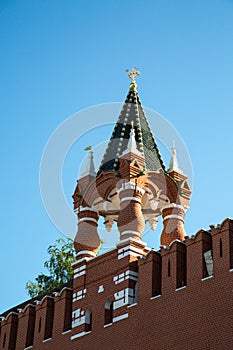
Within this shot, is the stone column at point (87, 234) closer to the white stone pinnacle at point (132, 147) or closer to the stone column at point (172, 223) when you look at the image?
the stone column at point (172, 223)

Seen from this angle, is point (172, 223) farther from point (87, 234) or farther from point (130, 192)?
point (87, 234)

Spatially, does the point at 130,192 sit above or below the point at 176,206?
below

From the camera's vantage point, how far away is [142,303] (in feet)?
76.7

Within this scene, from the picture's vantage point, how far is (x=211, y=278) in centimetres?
2153

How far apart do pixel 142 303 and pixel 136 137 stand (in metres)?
6.64

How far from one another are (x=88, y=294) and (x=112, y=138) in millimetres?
5672

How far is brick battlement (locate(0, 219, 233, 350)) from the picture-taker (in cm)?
2133

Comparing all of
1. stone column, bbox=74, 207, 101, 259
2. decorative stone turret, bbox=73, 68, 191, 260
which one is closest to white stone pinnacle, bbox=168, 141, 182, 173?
decorative stone turret, bbox=73, 68, 191, 260

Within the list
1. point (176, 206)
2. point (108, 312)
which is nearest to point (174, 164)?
point (176, 206)

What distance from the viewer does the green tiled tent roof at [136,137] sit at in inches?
1078

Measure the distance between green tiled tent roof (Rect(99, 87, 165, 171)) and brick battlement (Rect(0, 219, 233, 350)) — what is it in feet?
11.0

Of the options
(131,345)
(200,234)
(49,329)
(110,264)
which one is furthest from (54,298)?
(200,234)

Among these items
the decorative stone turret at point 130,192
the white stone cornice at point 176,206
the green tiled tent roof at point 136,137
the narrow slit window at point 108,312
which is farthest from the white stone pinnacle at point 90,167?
the narrow slit window at point 108,312

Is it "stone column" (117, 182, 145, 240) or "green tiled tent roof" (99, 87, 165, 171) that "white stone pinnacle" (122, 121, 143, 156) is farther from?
"stone column" (117, 182, 145, 240)
